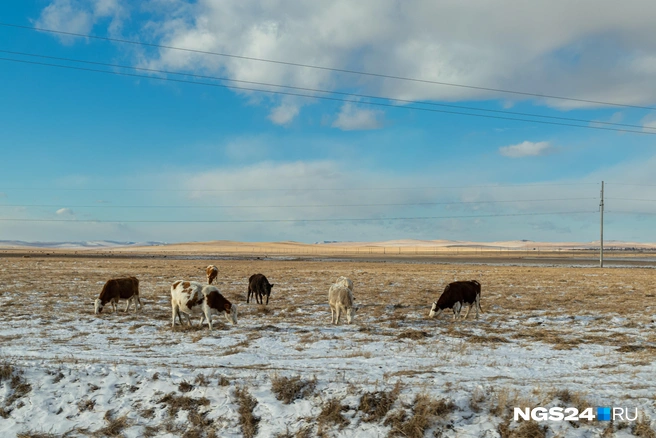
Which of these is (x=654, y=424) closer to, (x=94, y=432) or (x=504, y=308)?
(x=94, y=432)

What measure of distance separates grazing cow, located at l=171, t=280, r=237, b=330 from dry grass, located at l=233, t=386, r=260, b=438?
23.6ft

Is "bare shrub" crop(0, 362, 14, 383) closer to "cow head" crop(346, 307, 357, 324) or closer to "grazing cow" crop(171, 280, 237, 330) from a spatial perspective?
"grazing cow" crop(171, 280, 237, 330)

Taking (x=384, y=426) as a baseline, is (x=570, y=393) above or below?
above

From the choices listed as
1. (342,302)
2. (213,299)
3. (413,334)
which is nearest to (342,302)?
(342,302)

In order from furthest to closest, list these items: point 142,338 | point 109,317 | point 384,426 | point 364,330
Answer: point 109,317 → point 364,330 → point 142,338 → point 384,426

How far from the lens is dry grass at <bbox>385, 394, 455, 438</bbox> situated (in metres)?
8.20

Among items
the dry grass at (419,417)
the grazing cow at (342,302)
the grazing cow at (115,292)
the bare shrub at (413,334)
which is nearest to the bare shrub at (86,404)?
the dry grass at (419,417)

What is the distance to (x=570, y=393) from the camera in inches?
340

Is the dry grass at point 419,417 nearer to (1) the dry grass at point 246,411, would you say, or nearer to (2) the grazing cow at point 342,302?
(1) the dry grass at point 246,411

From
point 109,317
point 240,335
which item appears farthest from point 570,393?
point 109,317

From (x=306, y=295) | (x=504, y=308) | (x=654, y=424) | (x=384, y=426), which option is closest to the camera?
(x=654, y=424)

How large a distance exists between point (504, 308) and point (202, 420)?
16.7m

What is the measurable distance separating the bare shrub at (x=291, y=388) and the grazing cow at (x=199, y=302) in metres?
7.31

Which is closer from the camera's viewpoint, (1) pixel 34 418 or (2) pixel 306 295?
(1) pixel 34 418
